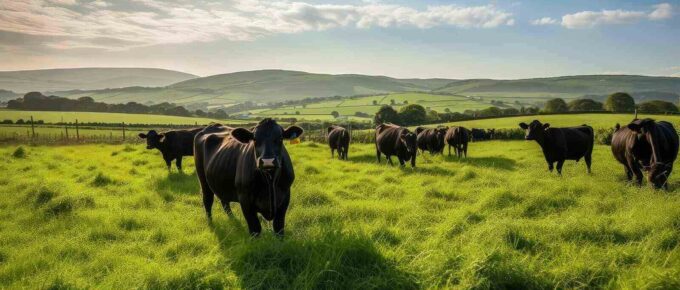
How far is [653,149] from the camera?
9180 millimetres

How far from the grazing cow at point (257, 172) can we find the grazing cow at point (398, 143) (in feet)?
33.8

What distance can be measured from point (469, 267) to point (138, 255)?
4748mm

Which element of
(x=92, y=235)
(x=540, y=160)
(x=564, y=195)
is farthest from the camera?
(x=540, y=160)

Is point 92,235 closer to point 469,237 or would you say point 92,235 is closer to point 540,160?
point 469,237

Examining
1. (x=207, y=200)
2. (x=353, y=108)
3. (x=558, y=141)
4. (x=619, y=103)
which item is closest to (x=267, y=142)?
(x=207, y=200)

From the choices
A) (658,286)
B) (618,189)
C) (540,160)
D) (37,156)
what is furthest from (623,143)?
(37,156)

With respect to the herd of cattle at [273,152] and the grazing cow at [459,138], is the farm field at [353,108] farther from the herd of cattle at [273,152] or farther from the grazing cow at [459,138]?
the herd of cattle at [273,152]

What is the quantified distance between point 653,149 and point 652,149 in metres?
0.10

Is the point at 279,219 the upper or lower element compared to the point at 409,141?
lower

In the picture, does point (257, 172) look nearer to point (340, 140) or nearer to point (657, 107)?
point (340, 140)

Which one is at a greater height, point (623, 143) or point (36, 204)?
point (623, 143)

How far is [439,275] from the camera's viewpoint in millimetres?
4125

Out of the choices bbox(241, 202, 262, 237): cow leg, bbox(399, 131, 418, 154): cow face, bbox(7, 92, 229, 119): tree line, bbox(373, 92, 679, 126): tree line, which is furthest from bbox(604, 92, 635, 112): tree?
bbox(7, 92, 229, 119): tree line

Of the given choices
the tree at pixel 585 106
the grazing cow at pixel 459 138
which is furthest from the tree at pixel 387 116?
the grazing cow at pixel 459 138
